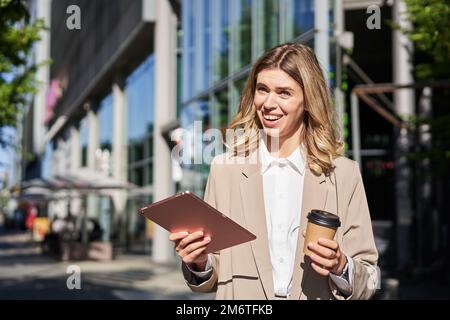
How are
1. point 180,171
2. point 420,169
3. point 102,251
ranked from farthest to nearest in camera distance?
point 102,251 < point 180,171 < point 420,169

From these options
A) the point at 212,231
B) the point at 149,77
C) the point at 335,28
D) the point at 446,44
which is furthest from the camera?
the point at 149,77

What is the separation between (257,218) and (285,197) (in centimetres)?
11

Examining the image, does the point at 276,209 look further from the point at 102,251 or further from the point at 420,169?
the point at 102,251

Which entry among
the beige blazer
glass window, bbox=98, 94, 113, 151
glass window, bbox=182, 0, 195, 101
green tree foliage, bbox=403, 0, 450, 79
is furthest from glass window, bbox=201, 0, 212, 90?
the beige blazer

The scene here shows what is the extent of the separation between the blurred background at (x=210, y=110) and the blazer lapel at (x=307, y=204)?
18.6ft

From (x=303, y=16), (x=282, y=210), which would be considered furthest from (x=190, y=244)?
(x=303, y=16)

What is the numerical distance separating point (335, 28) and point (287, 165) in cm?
952

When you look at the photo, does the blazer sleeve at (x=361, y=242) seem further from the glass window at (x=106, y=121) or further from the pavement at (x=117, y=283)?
the glass window at (x=106, y=121)

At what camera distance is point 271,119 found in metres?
2.09

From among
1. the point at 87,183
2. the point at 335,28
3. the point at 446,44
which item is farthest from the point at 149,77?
the point at 446,44

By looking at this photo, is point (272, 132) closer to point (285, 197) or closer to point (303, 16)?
point (285, 197)

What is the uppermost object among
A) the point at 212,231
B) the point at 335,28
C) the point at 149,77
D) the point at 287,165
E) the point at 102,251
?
the point at 149,77

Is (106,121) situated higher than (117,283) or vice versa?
(106,121)

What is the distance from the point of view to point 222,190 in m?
2.19
